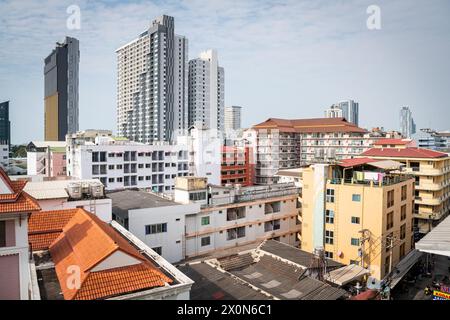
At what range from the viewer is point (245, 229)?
19.5m

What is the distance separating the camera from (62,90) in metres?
76.5

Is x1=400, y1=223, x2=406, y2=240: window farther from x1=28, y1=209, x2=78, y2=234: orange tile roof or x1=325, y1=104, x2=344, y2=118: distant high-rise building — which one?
x1=325, y1=104, x2=344, y2=118: distant high-rise building

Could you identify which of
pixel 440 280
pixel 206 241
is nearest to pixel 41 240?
pixel 206 241

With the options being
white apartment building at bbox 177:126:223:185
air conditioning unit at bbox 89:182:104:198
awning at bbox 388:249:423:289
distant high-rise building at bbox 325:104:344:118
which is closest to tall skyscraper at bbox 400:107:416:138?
distant high-rise building at bbox 325:104:344:118

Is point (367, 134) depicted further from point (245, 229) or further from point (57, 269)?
point (57, 269)

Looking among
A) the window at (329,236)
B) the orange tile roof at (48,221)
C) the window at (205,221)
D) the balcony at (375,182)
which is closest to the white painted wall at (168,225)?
the window at (205,221)

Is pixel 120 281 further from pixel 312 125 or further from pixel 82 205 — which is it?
pixel 312 125

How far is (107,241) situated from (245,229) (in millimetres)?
12368

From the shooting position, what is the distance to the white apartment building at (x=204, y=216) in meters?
16.0

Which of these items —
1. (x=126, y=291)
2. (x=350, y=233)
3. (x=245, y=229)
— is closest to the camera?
(x=126, y=291)

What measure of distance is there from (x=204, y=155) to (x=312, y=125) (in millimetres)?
17239
